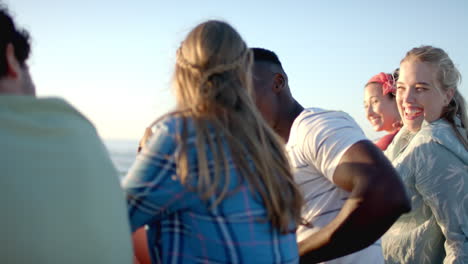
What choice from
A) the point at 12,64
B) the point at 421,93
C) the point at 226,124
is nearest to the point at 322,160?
the point at 226,124

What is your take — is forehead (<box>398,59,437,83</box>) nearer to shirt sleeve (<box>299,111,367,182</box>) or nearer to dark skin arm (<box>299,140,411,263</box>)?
shirt sleeve (<box>299,111,367,182</box>)

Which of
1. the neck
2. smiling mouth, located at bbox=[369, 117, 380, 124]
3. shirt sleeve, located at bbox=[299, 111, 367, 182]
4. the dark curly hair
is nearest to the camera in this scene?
the dark curly hair

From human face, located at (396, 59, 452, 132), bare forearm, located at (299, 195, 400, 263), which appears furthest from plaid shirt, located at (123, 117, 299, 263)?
human face, located at (396, 59, 452, 132)

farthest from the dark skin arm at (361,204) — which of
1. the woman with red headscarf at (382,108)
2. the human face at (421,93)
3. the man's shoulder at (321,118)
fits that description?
the woman with red headscarf at (382,108)

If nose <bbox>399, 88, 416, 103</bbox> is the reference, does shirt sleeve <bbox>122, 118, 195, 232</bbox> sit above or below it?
above

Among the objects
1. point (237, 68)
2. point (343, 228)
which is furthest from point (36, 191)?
point (343, 228)

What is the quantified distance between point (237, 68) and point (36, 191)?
85cm

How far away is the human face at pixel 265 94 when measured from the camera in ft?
9.21

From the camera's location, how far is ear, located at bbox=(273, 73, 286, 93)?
9.39ft

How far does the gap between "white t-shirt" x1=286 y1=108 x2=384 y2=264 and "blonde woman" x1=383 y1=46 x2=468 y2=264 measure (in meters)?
0.66

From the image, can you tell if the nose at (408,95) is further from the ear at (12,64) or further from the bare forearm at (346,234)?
the ear at (12,64)

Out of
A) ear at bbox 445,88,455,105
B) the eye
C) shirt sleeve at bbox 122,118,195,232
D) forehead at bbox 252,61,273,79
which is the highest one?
forehead at bbox 252,61,273,79

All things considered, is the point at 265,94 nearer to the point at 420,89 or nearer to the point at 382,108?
the point at 420,89

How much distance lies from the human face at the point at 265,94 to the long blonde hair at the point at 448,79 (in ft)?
3.85
